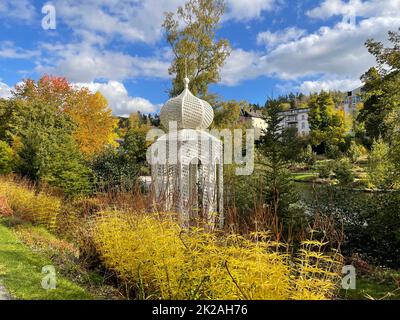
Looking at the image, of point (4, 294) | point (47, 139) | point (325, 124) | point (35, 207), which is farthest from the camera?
point (325, 124)

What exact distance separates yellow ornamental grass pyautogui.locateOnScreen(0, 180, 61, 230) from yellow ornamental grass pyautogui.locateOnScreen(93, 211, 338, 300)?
4.48 metres

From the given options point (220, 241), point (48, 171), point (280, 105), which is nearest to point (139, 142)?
point (48, 171)

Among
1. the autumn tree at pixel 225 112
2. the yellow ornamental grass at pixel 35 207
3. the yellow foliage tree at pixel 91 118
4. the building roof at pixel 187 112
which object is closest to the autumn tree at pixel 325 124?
the autumn tree at pixel 225 112

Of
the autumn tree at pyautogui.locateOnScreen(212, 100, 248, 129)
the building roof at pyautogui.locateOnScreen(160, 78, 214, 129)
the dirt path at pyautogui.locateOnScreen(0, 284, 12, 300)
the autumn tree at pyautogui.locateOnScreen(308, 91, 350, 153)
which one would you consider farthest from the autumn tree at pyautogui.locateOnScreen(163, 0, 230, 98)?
the autumn tree at pyautogui.locateOnScreen(308, 91, 350, 153)

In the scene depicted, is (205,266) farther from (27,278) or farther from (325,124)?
(325,124)

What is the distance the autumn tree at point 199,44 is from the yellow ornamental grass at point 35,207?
892cm

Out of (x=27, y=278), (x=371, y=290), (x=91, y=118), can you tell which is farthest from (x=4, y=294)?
(x=91, y=118)

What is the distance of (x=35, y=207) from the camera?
9125 millimetres

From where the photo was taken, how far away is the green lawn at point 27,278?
400cm

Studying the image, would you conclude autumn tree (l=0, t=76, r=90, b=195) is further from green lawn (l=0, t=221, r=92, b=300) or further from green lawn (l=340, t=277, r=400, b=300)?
green lawn (l=340, t=277, r=400, b=300)

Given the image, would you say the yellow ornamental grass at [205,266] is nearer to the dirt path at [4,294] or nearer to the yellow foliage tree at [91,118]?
the dirt path at [4,294]

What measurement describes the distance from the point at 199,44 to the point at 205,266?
15.2m

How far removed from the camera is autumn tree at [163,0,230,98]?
16.7m
